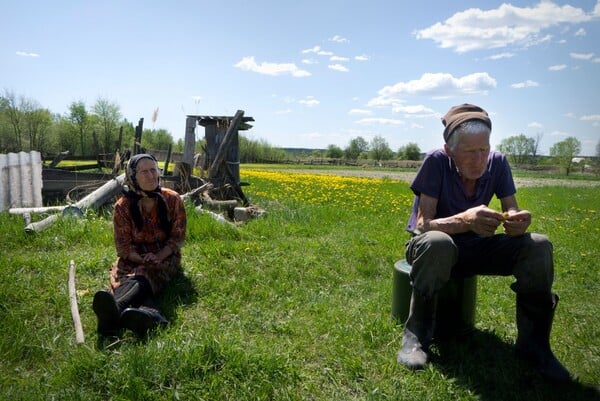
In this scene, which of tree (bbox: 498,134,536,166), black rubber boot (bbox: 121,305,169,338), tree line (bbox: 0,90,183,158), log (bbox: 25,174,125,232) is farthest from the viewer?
tree (bbox: 498,134,536,166)

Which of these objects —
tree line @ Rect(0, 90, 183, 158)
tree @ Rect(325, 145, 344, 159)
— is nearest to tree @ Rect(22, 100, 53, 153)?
tree line @ Rect(0, 90, 183, 158)

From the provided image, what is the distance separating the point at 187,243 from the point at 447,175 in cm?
344

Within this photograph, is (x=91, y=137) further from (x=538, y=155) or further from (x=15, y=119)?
(x=538, y=155)

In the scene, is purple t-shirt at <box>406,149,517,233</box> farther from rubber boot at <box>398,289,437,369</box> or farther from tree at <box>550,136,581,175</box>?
tree at <box>550,136,581,175</box>

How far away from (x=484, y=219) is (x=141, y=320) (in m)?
2.36

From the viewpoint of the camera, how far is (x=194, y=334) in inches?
120

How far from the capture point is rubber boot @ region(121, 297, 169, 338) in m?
2.94

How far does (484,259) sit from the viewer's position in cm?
279

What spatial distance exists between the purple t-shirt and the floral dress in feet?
7.06

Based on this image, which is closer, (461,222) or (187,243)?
(461,222)

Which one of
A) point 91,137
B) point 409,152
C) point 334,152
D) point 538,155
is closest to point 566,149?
point 538,155

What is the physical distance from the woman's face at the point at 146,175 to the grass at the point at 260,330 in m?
0.96

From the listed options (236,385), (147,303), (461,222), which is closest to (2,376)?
(147,303)

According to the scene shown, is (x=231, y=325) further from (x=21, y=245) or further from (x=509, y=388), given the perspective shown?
(x=21, y=245)
